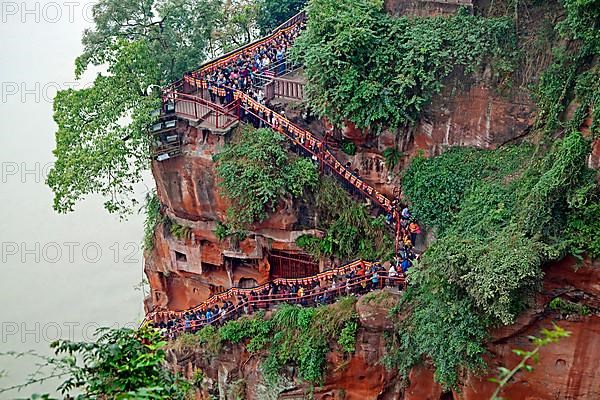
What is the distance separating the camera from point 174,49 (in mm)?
21422

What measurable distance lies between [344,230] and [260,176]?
2.76m

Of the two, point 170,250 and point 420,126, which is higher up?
point 420,126

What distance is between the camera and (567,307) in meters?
13.7

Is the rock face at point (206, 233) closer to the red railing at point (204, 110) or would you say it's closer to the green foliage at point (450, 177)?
the red railing at point (204, 110)

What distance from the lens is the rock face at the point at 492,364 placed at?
1362 cm

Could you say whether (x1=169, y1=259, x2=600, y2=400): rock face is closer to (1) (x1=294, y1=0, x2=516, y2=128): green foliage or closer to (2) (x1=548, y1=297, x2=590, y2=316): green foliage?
(2) (x1=548, y1=297, x2=590, y2=316): green foliage

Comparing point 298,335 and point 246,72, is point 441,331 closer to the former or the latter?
point 298,335

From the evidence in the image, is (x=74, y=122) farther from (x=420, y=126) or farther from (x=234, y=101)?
(x=420, y=126)

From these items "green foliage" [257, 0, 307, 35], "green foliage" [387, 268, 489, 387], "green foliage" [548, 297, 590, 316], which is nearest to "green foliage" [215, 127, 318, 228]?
"green foliage" [387, 268, 489, 387]

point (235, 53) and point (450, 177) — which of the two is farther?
point (235, 53)

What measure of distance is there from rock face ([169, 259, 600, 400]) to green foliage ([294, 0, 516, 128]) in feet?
16.3

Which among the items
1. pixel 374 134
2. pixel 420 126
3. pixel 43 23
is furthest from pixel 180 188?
pixel 43 23

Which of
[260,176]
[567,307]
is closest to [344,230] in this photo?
[260,176]

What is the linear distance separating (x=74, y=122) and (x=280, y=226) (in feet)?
21.3
